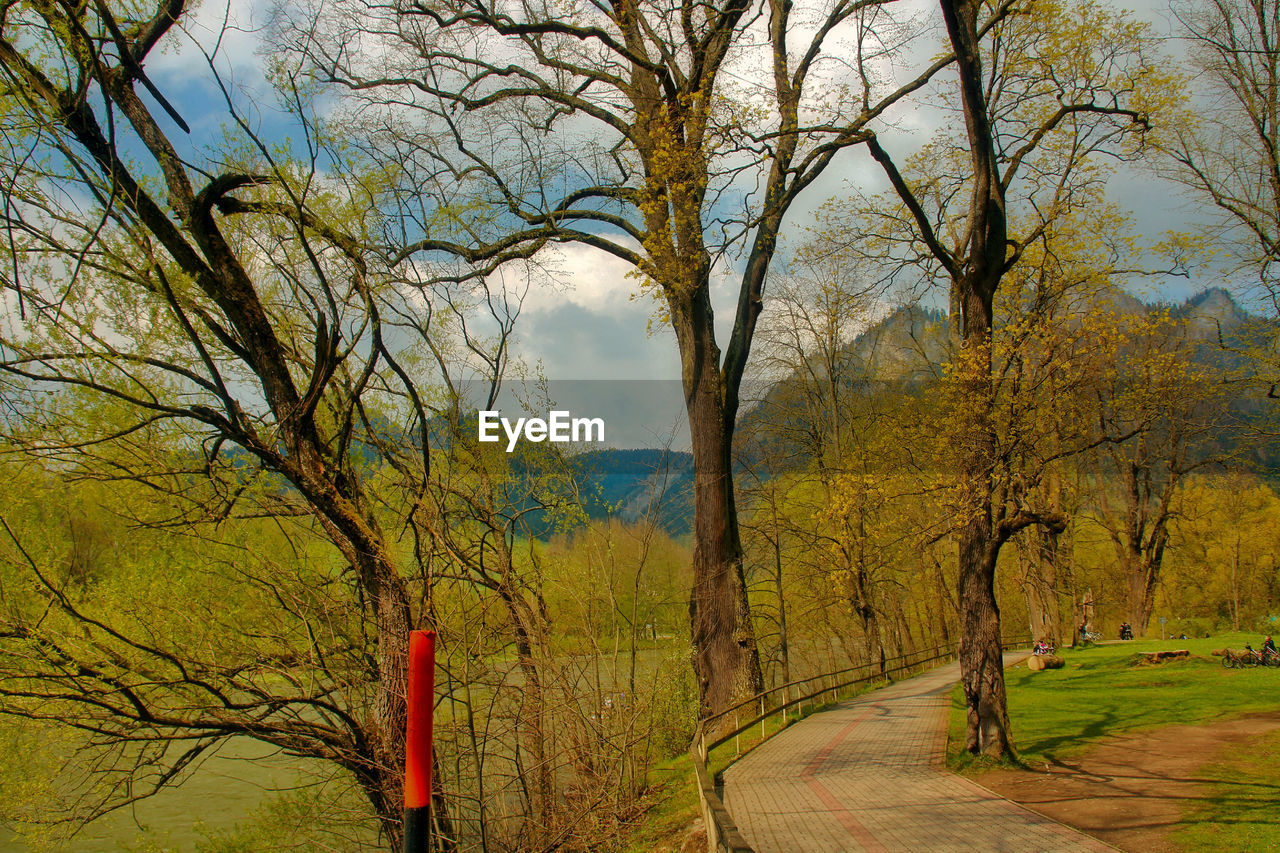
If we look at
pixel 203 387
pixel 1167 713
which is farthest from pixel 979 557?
pixel 203 387

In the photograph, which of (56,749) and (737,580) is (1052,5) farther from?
(56,749)

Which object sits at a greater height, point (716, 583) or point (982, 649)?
point (716, 583)

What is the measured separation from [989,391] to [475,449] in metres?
7.94

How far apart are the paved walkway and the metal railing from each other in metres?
0.59

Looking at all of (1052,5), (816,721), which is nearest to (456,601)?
(1052,5)

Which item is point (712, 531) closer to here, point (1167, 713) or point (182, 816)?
point (1167, 713)

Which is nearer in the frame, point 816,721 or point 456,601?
point 456,601

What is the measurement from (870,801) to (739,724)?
3.89 metres

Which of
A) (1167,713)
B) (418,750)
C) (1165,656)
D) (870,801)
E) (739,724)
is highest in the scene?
(418,750)

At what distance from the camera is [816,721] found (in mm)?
20172

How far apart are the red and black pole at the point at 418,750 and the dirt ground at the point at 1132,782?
9.18m

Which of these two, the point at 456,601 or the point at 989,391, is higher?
the point at 989,391

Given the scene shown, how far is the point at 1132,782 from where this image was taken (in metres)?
11.3

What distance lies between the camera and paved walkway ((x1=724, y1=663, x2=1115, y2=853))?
9148 millimetres
